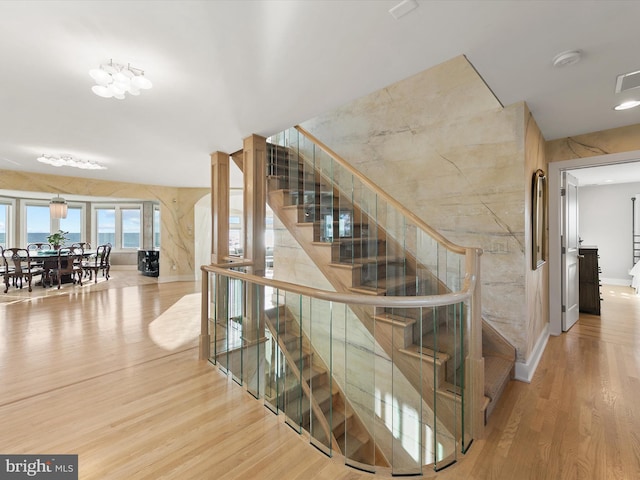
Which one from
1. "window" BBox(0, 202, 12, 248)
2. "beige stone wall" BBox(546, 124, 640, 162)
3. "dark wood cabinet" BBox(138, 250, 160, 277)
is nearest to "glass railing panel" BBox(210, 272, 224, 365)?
"beige stone wall" BBox(546, 124, 640, 162)

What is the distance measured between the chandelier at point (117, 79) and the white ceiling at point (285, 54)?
6 centimetres

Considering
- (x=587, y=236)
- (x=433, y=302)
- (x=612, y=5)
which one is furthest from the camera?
(x=587, y=236)

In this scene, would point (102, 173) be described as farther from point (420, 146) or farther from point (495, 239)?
point (495, 239)

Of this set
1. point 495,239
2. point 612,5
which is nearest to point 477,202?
point 495,239

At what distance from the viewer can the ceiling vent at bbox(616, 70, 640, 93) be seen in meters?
2.24

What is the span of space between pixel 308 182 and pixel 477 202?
2.04m

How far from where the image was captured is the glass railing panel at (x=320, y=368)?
2223 mm

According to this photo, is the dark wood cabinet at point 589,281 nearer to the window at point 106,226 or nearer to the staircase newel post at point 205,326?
the staircase newel post at point 205,326

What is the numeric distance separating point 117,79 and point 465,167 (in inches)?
124

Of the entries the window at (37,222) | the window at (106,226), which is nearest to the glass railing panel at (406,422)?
the window at (106,226)

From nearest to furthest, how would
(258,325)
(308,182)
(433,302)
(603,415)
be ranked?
(433,302) < (603,415) < (258,325) < (308,182)

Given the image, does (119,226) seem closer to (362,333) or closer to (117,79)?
(117,79)

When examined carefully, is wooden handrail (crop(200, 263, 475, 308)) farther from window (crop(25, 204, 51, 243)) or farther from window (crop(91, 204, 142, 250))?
window (crop(25, 204, 51, 243))

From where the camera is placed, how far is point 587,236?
736 cm
